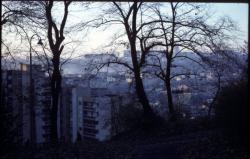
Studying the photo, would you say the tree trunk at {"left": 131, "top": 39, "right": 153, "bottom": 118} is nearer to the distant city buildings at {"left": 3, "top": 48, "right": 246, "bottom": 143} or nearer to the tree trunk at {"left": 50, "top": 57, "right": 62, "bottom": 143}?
the distant city buildings at {"left": 3, "top": 48, "right": 246, "bottom": 143}

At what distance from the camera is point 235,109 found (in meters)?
7.69

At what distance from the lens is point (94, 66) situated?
18000mm

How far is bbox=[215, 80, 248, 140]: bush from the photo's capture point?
Result: 24.2ft

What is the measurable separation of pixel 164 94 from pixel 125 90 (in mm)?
2141

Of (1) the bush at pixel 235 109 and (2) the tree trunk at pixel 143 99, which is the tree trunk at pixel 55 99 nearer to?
(2) the tree trunk at pixel 143 99

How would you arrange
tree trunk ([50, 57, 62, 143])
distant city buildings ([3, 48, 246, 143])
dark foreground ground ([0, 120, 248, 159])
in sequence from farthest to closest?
distant city buildings ([3, 48, 246, 143]), tree trunk ([50, 57, 62, 143]), dark foreground ground ([0, 120, 248, 159])

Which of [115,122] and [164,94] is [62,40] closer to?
[164,94]

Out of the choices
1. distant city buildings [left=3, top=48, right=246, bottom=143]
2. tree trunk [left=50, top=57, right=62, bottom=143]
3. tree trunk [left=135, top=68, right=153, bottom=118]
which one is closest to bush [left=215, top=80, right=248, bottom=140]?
distant city buildings [left=3, top=48, right=246, bottom=143]

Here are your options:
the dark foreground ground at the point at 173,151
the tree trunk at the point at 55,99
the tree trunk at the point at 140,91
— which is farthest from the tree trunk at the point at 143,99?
the dark foreground ground at the point at 173,151

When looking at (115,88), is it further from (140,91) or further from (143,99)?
(143,99)

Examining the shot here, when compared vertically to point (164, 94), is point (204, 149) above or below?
below

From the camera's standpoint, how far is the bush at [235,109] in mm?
7387

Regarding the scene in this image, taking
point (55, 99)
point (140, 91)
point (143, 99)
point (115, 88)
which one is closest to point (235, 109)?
point (143, 99)

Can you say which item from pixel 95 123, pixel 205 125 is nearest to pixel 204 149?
pixel 205 125
